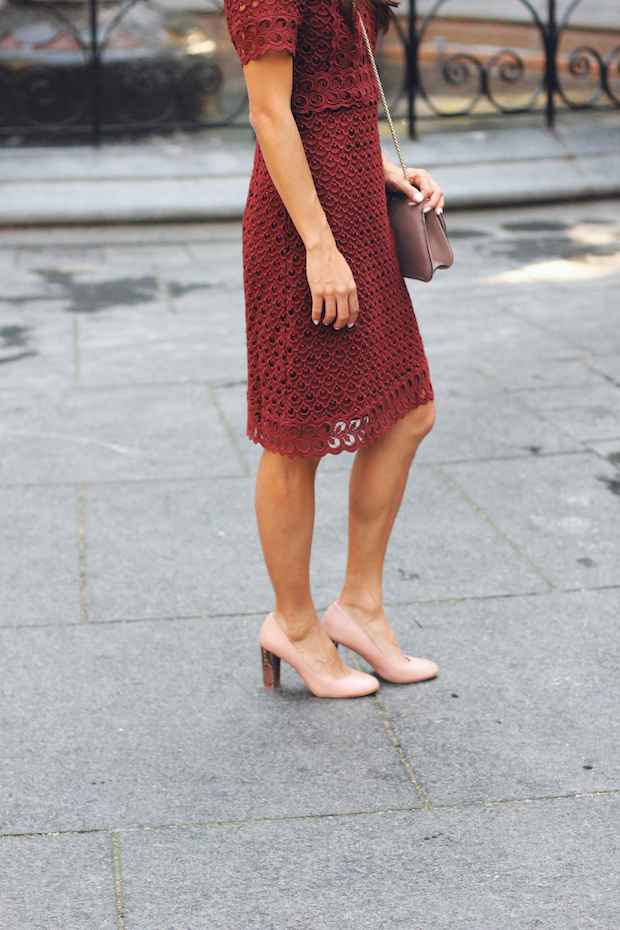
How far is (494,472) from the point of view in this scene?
4273mm

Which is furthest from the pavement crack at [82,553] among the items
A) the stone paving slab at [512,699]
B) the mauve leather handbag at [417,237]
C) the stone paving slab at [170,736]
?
the mauve leather handbag at [417,237]

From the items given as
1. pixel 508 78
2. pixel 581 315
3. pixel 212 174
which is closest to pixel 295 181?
pixel 581 315

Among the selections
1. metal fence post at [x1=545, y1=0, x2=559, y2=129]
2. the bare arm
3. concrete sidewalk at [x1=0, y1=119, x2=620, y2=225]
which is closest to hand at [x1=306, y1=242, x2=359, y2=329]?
the bare arm

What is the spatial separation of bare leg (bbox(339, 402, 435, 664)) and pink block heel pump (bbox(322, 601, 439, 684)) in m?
0.02

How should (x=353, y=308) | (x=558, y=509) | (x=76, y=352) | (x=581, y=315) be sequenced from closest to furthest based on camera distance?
(x=353, y=308) → (x=558, y=509) → (x=76, y=352) → (x=581, y=315)

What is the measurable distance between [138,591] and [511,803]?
1.42m

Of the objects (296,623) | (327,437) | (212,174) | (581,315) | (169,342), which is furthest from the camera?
(212,174)

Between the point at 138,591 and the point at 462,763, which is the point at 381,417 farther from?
the point at 138,591

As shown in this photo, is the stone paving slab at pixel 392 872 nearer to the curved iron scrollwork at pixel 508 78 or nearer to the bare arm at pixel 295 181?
the bare arm at pixel 295 181

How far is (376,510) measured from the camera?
2865mm

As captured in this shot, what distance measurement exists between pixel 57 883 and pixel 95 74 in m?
8.56

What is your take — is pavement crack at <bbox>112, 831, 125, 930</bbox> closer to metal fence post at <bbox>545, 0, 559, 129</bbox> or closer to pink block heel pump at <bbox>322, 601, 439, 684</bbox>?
pink block heel pump at <bbox>322, 601, 439, 684</bbox>

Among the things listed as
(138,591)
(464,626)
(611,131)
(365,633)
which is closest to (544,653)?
(464,626)

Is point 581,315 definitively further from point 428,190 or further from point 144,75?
point 144,75
